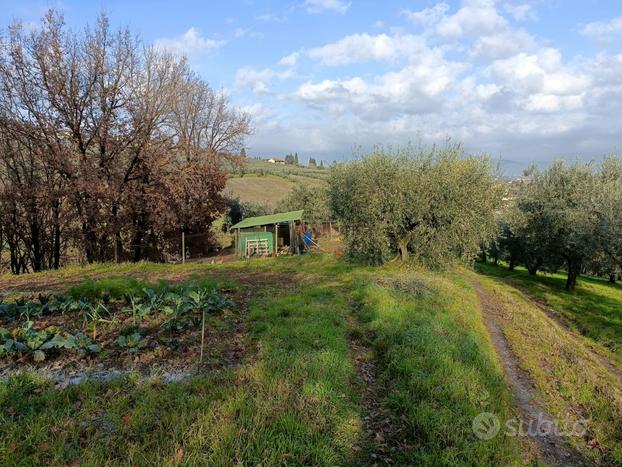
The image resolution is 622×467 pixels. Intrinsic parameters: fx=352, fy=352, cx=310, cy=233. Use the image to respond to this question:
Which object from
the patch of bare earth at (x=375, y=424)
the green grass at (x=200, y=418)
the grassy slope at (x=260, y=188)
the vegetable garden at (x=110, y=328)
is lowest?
the patch of bare earth at (x=375, y=424)

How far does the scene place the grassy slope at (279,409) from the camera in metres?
3.65

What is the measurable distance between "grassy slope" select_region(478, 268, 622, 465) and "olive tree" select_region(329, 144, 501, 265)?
16.8 feet

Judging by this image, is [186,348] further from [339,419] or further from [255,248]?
[255,248]

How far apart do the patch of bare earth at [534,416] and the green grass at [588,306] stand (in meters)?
4.26

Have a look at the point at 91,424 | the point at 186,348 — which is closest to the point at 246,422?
the point at 91,424

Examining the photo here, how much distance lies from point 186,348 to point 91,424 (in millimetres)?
2190

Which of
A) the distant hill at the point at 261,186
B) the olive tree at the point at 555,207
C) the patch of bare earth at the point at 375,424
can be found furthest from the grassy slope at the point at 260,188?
the patch of bare earth at the point at 375,424

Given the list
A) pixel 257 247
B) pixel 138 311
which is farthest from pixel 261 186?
pixel 138 311

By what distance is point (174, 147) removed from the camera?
24.3 m

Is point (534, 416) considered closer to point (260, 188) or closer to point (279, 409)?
point (279, 409)

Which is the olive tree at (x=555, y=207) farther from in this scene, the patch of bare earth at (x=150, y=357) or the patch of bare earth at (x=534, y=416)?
the patch of bare earth at (x=150, y=357)

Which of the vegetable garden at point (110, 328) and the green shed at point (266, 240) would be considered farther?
the green shed at point (266, 240)

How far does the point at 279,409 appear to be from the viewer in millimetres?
4324

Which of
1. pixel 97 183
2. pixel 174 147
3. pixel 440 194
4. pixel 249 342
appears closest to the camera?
pixel 249 342
